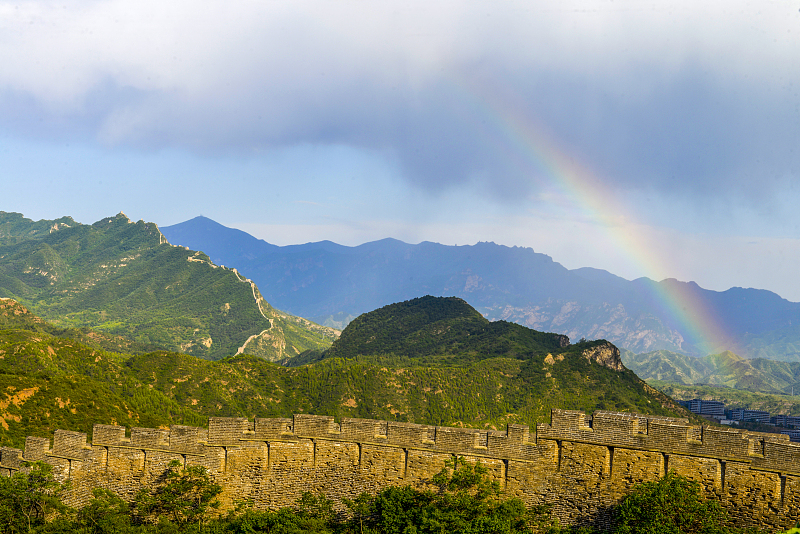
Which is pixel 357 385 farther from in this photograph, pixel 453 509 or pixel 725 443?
pixel 725 443

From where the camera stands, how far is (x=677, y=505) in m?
19.6

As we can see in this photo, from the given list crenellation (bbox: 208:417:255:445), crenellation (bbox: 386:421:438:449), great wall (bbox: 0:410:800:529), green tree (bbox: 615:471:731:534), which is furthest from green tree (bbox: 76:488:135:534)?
green tree (bbox: 615:471:731:534)

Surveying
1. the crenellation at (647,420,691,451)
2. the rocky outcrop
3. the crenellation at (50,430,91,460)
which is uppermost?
the rocky outcrop

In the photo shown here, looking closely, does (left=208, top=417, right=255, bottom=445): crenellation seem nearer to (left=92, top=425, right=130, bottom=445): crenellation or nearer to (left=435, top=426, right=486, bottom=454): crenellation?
(left=92, top=425, right=130, bottom=445): crenellation

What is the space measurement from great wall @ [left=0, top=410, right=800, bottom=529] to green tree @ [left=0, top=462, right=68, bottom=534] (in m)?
0.84

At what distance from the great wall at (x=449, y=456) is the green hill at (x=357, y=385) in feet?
227

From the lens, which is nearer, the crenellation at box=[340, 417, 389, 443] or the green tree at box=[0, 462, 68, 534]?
the green tree at box=[0, 462, 68, 534]

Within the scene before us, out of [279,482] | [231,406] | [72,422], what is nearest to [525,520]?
[279,482]

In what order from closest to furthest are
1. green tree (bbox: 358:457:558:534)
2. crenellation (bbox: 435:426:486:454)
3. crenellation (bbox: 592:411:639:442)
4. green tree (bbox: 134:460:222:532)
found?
crenellation (bbox: 592:411:639:442), green tree (bbox: 358:457:558:534), crenellation (bbox: 435:426:486:454), green tree (bbox: 134:460:222:532)

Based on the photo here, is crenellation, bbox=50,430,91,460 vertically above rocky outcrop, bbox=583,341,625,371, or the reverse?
rocky outcrop, bbox=583,341,625,371

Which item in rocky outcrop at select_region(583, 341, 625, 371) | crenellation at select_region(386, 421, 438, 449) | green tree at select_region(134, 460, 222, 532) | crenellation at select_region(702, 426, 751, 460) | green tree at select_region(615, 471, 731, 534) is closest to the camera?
green tree at select_region(615, 471, 731, 534)

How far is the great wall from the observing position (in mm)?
19469

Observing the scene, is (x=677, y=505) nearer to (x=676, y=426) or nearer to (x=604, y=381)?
(x=676, y=426)

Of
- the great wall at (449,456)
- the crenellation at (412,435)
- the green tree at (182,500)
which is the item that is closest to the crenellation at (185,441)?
the great wall at (449,456)
